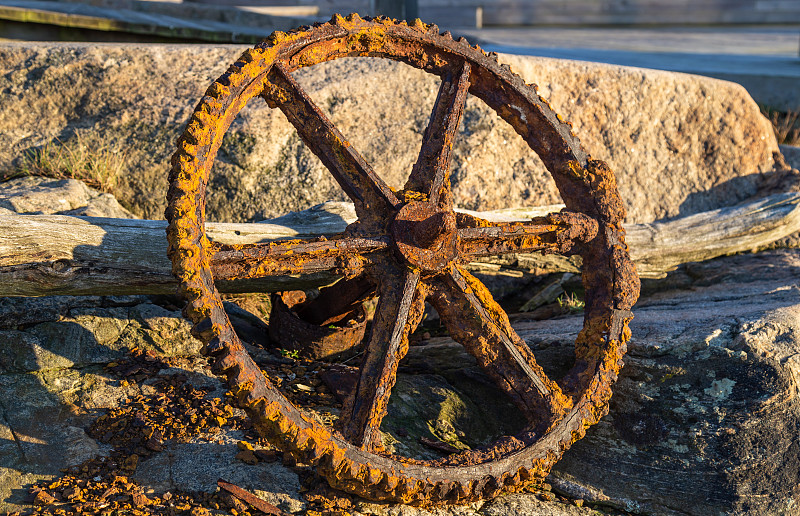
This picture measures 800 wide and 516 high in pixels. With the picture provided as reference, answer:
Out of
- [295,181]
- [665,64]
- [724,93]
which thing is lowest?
[295,181]

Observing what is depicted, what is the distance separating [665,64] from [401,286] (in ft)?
23.5

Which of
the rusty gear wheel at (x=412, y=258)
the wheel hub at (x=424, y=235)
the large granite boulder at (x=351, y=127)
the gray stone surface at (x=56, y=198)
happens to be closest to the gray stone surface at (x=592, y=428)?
the rusty gear wheel at (x=412, y=258)

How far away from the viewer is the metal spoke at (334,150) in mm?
2766

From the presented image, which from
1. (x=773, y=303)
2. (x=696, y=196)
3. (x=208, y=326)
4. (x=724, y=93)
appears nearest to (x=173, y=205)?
(x=208, y=326)

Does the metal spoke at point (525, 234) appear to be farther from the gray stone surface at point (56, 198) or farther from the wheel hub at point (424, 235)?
the gray stone surface at point (56, 198)

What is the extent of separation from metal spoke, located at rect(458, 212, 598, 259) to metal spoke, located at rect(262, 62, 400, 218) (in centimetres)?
39

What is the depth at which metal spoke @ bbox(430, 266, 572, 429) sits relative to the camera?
2.88 metres

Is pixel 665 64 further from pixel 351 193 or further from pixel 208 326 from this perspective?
pixel 208 326

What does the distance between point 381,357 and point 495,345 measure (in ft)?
1.70

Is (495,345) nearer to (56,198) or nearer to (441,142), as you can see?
(441,142)

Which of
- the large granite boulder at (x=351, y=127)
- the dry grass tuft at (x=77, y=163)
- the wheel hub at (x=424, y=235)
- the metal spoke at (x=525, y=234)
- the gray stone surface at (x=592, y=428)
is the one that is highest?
the large granite boulder at (x=351, y=127)

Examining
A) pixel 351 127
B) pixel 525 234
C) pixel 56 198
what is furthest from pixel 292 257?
pixel 351 127

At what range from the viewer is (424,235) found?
8.96 ft

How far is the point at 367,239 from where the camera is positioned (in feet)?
9.00
